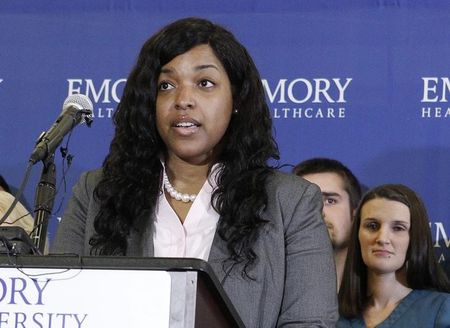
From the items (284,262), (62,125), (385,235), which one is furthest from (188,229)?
(385,235)

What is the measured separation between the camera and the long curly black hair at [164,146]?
1983 millimetres

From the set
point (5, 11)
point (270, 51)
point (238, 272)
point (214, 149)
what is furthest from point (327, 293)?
point (5, 11)

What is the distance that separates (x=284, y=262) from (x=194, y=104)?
1.17 feet

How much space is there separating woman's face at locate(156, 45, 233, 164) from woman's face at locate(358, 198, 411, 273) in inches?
41.3

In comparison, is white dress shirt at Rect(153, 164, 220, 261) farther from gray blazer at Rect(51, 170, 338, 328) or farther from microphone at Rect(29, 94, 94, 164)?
microphone at Rect(29, 94, 94, 164)

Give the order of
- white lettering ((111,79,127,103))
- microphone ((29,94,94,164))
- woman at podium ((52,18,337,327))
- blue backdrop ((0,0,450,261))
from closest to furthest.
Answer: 1. microphone ((29,94,94,164))
2. woman at podium ((52,18,337,327))
3. blue backdrop ((0,0,450,261))
4. white lettering ((111,79,127,103))

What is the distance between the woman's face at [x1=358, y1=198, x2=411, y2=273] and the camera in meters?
2.97

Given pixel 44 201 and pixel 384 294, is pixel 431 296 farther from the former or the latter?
pixel 44 201

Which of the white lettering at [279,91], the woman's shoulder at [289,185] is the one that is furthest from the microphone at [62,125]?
the white lettering at [279,91]

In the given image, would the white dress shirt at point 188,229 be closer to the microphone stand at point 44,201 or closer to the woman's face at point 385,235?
the microphone stand at point 44,201

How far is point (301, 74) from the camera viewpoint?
3166 mm

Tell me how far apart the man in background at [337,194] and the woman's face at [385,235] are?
128 millimetres

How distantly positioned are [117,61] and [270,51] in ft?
1.70

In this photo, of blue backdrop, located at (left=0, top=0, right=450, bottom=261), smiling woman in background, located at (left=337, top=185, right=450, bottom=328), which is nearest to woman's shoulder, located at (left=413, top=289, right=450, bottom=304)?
smiling woman in background, located at (left=337, top=185, right=450, bottom=328)
